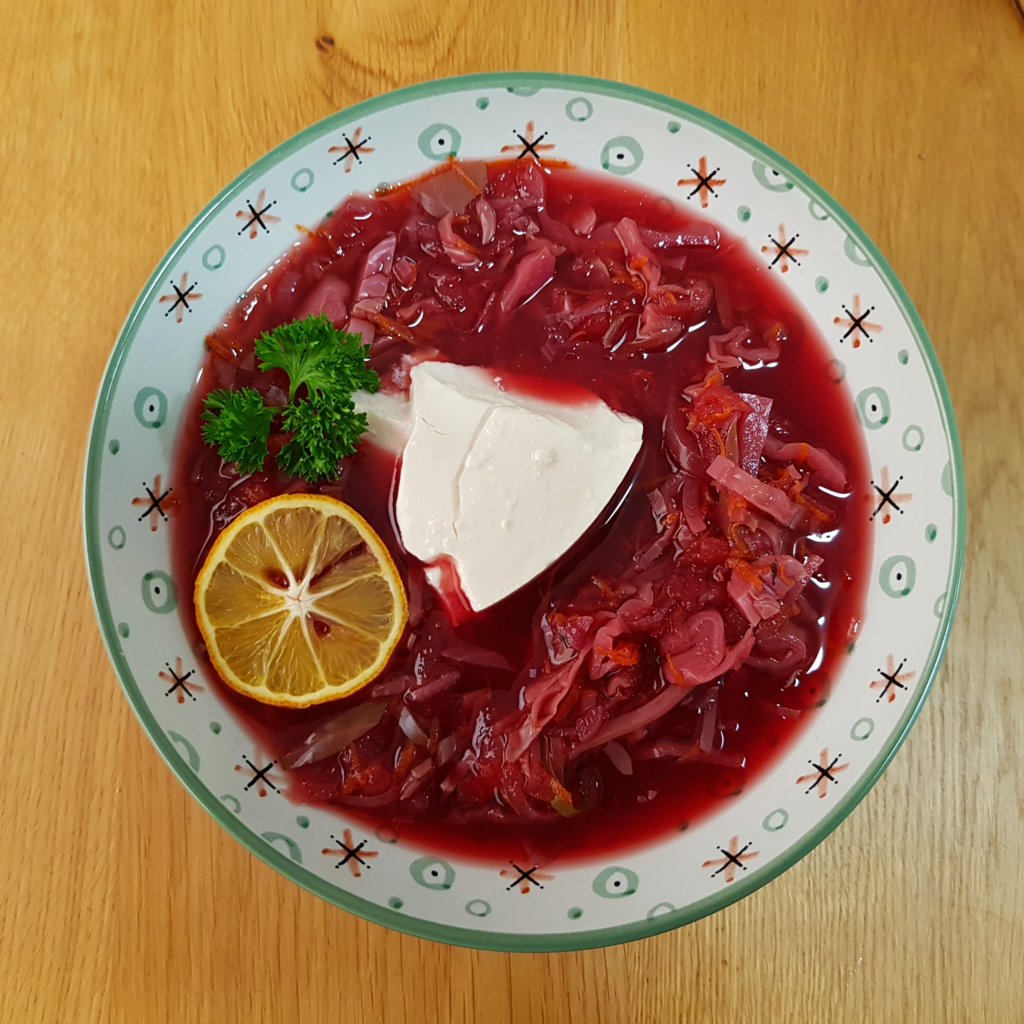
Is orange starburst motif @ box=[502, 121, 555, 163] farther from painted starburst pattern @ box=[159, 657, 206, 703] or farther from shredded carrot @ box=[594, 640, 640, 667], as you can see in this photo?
painted starburst pattern @ box=[159, 657, 206, 703]

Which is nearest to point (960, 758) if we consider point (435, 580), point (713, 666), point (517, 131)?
point (713, 666)

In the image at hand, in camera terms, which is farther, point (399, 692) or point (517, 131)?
point (517, 131)

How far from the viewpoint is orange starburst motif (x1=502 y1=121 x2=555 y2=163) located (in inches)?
106

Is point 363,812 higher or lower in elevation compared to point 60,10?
lower

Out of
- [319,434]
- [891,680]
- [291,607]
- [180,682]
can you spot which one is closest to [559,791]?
[291,607]

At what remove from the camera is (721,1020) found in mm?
2494

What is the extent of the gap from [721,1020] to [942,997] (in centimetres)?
70

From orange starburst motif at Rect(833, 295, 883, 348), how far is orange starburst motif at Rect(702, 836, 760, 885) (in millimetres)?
1613

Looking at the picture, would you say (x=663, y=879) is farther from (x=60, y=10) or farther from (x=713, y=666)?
(x=60, y=10)

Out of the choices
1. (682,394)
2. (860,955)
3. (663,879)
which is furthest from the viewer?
(682,394)

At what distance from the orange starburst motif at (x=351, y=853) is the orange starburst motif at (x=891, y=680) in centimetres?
159

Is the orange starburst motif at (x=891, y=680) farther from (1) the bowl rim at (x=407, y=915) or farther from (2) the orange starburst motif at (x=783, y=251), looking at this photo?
(2) the orange starburst motif at (x=783, y=251)

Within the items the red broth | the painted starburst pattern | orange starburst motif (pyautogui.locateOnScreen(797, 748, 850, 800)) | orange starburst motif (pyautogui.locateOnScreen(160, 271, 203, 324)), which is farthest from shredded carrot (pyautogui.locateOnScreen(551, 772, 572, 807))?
orange starburst motif (pyautogui.locateOnScreen(160, 271, 203, 324))

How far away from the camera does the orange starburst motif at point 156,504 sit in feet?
8.08
